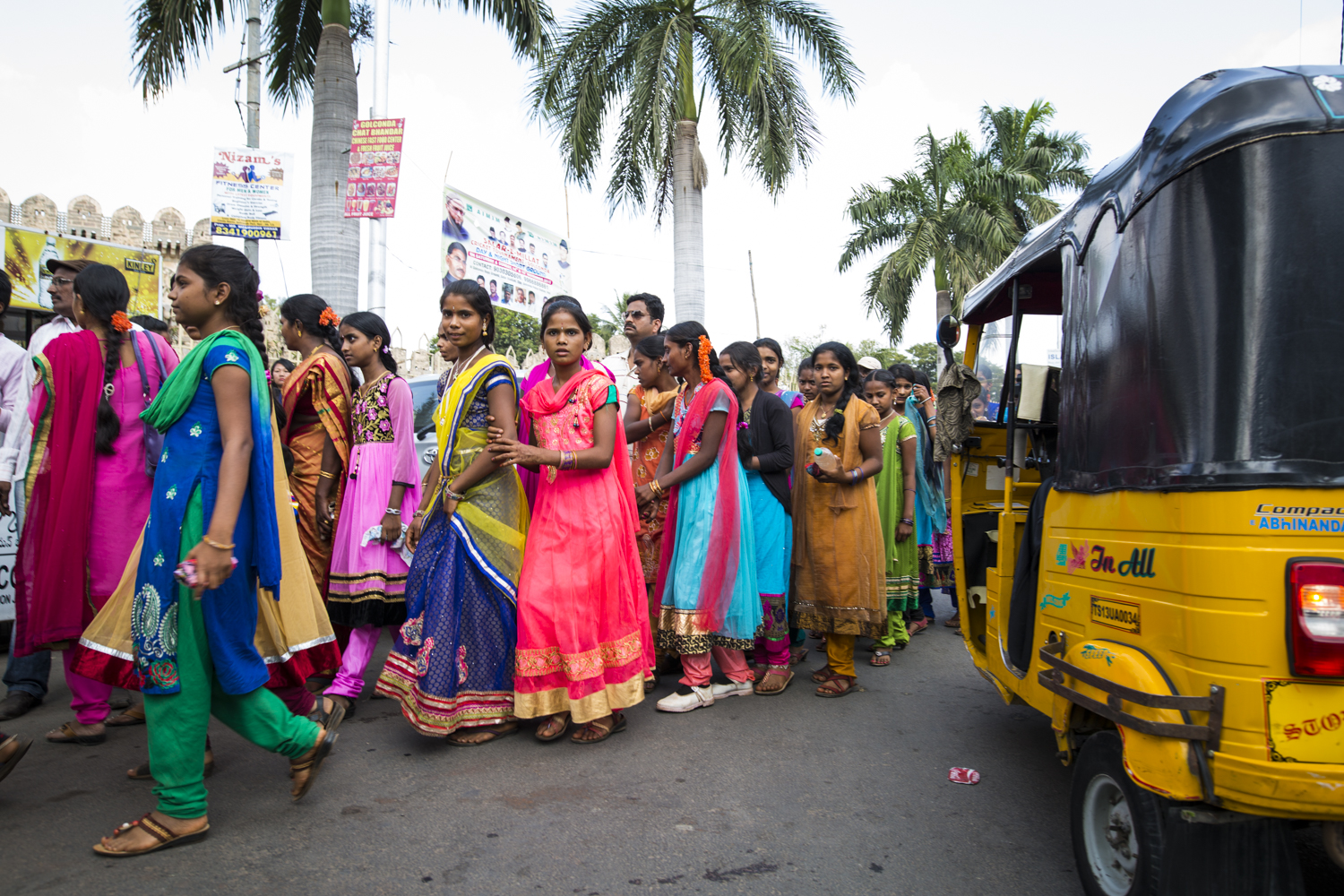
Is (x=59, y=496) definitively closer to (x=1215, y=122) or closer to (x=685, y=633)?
(x=685, y=633)

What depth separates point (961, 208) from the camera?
74.9 ft

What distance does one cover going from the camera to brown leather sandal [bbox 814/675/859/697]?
4.60 meters

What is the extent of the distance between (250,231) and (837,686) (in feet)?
30.1

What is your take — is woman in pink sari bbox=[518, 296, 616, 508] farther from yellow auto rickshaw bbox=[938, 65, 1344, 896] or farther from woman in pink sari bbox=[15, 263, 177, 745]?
yellow auto rickshaw bbox=[938, 65, 1344, 896]

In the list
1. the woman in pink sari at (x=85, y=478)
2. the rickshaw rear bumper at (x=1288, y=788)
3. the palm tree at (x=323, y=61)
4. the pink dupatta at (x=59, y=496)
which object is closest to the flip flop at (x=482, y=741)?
the woman in pink sari at (x=85, y=478)

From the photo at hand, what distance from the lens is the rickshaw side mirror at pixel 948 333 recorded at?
414 centimetres

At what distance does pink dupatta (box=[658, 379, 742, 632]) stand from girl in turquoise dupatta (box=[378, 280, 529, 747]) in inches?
38.6

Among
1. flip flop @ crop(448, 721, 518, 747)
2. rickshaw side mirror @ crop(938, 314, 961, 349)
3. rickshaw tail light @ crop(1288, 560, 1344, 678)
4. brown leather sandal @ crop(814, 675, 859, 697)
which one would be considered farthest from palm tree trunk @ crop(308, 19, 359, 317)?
rickshaw tail light @ crop(1288, 560, 1344, 678)

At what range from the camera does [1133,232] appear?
228 cm

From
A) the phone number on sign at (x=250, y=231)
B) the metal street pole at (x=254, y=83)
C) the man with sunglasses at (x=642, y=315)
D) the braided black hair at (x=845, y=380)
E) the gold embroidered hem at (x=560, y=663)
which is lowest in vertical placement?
the gold embroidered hem at (x=560, y=663)

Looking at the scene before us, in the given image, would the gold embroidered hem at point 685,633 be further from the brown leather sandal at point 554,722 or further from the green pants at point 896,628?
the green pants at point 896,628

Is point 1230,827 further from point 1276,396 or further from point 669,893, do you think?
point 669,893

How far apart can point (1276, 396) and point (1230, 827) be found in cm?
99

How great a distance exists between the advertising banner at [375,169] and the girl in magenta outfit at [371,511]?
18.6ft
